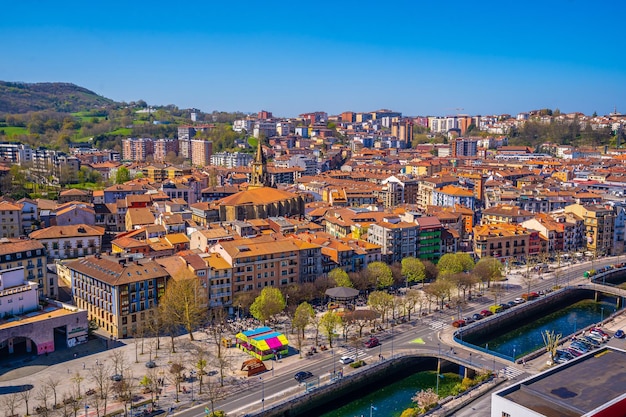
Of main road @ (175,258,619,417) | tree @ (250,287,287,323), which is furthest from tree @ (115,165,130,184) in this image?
main road @ (175,258,619,417)

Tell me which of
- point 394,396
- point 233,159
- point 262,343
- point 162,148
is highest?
point 162,148

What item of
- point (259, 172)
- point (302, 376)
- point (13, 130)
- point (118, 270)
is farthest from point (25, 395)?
point (13, 130)

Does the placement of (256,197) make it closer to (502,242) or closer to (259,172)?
(259,172)

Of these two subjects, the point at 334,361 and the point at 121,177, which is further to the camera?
the point at 121,177

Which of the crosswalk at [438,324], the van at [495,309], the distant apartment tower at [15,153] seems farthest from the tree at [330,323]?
the distant apartment tower at [15,153]

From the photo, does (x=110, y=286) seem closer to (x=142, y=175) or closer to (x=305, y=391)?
(x=305, y=391)

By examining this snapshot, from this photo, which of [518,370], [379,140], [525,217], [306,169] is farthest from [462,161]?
[518,370]

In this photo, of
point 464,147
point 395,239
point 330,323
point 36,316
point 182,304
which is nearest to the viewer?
point 36,316
